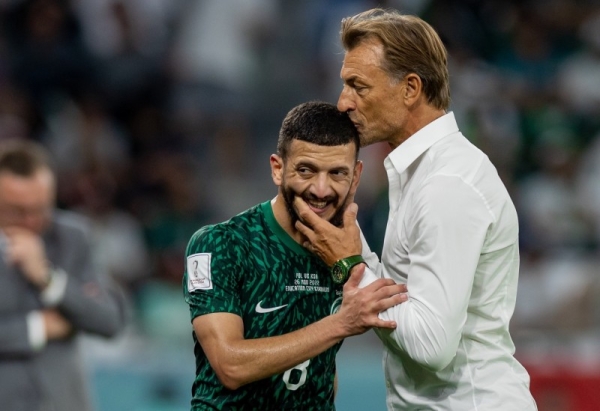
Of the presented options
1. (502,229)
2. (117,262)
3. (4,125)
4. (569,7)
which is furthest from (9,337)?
(569,7)

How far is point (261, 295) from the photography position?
13.4ft

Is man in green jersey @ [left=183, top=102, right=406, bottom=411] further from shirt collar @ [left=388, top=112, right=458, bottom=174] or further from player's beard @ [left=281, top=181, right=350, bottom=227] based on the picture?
shirt collar @ [left=388, top=112, right=458, bottom=174]

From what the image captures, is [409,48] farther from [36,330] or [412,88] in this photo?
[36,330]

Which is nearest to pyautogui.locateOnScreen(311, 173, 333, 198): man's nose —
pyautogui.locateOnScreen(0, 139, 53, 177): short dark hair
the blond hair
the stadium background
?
the blond hair

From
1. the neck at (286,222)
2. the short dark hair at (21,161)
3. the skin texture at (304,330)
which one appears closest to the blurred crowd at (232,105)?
the short dark hair at (21,161)

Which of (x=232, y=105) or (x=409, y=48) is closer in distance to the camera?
(x=409, y=48)

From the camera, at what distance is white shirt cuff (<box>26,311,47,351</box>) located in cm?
584

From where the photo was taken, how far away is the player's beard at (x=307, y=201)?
4.07 m

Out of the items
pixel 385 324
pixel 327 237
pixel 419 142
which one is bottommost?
pixel 385 324

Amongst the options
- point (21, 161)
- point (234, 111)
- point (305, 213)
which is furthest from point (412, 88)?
point (234, 111)

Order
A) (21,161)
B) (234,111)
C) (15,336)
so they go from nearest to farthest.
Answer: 1. (15,336)
2. (21,161)
3. (234,111)

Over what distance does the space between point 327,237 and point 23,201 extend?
2.60m

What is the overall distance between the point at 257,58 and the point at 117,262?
282 centimetres

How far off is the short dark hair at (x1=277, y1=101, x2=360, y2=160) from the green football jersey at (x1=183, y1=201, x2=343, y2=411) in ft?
1.18
